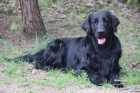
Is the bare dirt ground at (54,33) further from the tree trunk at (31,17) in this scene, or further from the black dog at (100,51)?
the black dog at (100,51)

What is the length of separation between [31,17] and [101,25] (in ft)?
10.2

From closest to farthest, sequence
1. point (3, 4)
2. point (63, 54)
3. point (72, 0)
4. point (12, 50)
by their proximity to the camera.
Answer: point (63, 54)
point (12, 50)
point (3, 4)
point (72, 0)

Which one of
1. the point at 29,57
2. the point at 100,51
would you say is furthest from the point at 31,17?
the point at 100,51

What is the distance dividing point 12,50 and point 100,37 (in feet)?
8.98

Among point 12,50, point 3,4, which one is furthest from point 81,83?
point 3,4

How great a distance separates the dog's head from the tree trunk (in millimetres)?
2671

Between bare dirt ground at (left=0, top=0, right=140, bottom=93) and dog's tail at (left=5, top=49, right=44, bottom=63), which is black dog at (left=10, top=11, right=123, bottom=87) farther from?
dog's tail at (left=5, top=49, right=44, bottom=63)

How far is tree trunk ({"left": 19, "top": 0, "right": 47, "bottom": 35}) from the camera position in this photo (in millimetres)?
8008

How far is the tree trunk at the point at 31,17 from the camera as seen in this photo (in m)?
8.01

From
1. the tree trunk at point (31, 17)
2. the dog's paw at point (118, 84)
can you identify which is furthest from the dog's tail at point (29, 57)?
the dog's paw at point (118, 84)

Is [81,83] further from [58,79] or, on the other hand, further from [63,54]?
[63,54]

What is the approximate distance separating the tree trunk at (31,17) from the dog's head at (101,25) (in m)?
2.67

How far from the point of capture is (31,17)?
26.5 ft

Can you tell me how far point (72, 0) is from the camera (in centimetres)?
1110
